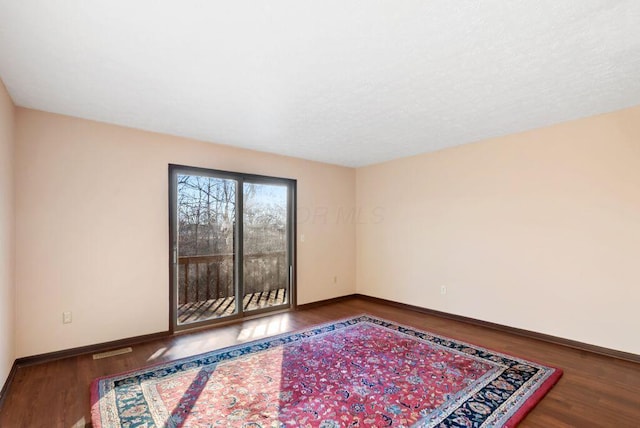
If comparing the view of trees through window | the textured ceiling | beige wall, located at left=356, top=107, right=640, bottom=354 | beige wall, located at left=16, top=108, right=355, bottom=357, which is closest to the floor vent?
beige wall, located at left=16, top=108, right=355, bottom=357

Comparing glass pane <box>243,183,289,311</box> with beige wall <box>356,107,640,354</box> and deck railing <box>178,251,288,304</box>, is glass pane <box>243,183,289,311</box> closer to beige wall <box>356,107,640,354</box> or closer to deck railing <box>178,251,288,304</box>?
deck railing <box>178,251,288,304</box>

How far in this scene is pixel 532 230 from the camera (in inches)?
150

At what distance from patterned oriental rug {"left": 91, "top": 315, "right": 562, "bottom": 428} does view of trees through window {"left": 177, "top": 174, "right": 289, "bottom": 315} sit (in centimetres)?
125

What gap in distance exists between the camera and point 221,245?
447 centimetres

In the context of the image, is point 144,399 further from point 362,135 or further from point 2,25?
point 362,135

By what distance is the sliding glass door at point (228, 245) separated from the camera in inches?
162

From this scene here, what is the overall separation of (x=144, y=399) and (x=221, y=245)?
7.51ft

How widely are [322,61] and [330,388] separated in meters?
2.61

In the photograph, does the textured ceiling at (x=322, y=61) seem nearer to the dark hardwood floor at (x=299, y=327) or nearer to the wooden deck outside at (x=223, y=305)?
the wooden deck outside at (x=223, y=305)

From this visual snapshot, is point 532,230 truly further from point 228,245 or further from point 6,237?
A: point 6,237

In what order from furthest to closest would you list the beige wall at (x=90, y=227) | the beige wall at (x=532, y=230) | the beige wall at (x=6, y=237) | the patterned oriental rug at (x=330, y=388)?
the beige wall at (x=532, y=230) → the beige wall at (x=90, y=227) → the beige wall at (x=6, y=237) → the patterned oriental rug at (x=330, y=388)

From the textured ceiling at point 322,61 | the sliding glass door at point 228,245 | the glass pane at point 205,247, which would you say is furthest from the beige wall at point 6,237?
the glass pane at point 205,247

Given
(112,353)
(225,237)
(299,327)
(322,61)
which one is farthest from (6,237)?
(299,327)

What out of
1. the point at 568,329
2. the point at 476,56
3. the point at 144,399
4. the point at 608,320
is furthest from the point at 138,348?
the point at 608,320
